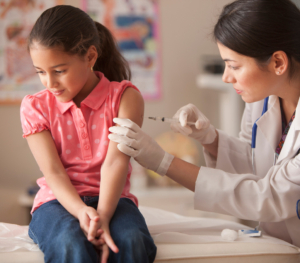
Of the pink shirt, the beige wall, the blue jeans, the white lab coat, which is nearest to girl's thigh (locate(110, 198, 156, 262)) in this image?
the blue jeans

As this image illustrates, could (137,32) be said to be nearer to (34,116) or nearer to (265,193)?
(34,116)

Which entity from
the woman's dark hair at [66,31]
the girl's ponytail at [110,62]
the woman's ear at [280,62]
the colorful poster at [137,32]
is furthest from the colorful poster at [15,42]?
the woman's ear at [280,62]

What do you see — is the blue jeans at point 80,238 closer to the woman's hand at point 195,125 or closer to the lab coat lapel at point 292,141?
the woman's hand at point 195,125

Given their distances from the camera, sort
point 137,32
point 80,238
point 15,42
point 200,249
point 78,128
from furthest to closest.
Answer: point 137,32 → point 15,42 → point 78,128 → point 200,249 → point 80,238

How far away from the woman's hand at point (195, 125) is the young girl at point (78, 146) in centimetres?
17

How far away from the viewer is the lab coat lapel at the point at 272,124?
52.7 inches

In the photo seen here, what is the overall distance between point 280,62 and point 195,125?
38cm

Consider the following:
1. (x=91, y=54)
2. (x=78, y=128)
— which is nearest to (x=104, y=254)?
(x=78, y=128)

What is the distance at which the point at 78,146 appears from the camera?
1161mm

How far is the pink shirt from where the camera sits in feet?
3.74

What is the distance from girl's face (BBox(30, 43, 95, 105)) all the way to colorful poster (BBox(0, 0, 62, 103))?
1.79 metres

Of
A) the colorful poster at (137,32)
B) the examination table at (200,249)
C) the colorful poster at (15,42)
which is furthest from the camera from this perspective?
the colorful poster at (137,32)

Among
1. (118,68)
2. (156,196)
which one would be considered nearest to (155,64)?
(156,196)

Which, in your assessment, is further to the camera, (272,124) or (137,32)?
(137,32)
